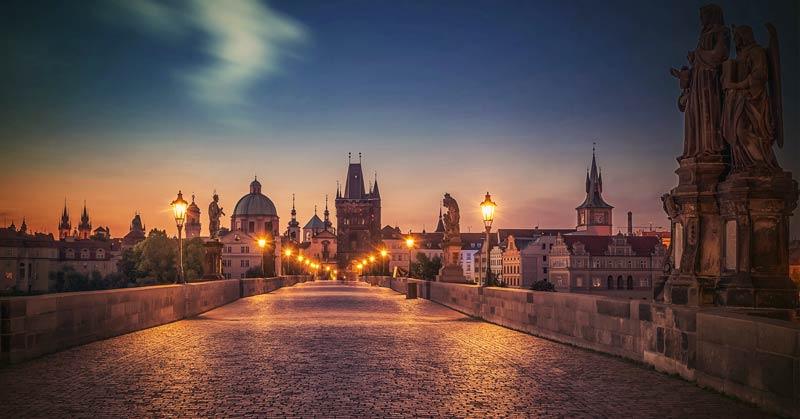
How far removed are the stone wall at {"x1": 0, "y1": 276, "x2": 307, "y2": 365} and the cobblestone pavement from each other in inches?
12.5

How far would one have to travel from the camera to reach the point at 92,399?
331 inches

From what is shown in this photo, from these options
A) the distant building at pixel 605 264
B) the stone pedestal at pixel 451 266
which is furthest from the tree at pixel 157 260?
the stone pedestal at pixel 451 266

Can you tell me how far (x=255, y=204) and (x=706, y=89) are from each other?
177367mm

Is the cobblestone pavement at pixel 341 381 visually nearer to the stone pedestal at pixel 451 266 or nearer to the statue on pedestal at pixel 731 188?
the statue on pedestal at pixel 731 188

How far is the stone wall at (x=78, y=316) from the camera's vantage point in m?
11.2

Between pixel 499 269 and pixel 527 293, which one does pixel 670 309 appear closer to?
pixel 527 293

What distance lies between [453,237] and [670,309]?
23237mm

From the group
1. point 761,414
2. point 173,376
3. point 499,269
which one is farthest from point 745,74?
point 499,269

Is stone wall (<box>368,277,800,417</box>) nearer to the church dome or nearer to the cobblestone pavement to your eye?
the cobblestone pavement

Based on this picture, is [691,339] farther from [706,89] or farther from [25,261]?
[25,261]

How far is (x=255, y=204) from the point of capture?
18462 centimetres

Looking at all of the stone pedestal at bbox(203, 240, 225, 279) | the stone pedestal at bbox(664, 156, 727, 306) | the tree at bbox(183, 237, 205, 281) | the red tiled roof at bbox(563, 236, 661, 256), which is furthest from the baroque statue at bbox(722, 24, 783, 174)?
the red tiled roof at bbox(563, 236, 661, 256)

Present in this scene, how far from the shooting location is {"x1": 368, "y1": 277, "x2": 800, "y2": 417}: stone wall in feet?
23.9

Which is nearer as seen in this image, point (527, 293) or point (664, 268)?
point (664, 268)
